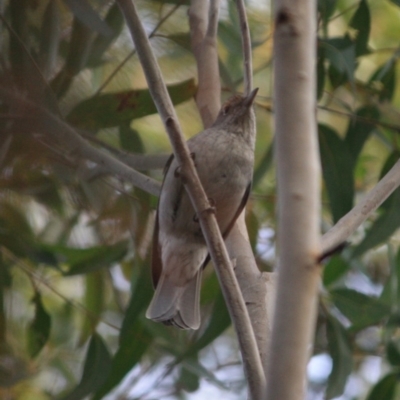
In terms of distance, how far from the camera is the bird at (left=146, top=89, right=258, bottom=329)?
2.65 m

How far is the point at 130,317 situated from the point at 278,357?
1856mm

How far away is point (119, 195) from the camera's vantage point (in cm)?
284

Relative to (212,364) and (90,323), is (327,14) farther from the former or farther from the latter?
(212,364)

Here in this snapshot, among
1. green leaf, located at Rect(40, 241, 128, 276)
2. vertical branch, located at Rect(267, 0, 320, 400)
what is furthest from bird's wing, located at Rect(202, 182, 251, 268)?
vertical branch, located at Rect(267, 0, 320, 400)

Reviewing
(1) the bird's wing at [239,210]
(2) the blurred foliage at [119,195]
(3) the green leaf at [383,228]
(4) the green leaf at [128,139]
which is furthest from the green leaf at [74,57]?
(3) the green leaf at [383,228]

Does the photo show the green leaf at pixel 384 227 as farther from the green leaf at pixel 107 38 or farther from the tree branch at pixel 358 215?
the green leaf at pixel 107 38

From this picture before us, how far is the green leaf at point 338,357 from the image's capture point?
2716 millimetres

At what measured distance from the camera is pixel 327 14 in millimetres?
2934

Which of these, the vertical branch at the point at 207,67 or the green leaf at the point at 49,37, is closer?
the green leaf at the point at 49,37

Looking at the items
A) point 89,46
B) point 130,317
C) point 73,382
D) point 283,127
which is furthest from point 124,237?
point 283,127

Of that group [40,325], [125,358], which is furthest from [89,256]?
[125,358]

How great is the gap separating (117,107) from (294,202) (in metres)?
1.70

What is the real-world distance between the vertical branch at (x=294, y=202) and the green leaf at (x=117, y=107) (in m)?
1.47

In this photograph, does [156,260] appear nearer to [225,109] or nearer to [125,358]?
[125,358]
